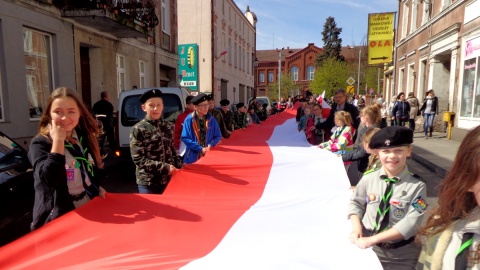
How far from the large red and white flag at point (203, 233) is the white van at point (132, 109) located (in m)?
3.73

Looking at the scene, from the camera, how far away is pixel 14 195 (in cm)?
318

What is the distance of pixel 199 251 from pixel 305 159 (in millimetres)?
2822

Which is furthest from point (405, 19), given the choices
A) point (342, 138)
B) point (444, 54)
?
point (342, 138)

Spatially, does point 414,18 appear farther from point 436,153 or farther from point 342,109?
point 342,109

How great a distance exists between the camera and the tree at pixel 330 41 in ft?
252

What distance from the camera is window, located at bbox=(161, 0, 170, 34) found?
19.7 meters

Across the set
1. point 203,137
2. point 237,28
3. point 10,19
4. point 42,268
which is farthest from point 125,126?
point 237,28

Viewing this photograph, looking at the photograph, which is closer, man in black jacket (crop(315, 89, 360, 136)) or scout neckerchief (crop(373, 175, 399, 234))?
scout neckerchief (crop(373, 175, 399, 234))

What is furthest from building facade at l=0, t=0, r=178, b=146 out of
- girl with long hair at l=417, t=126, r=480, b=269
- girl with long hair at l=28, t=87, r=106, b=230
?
girl with long hair at l=417, t=126, r=480, b=269

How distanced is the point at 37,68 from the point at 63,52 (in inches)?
43.4

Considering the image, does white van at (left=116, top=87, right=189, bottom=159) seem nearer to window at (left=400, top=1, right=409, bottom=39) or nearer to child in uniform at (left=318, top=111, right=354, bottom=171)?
child in uniform at (left=318, top=111, right=354, bottom=171)

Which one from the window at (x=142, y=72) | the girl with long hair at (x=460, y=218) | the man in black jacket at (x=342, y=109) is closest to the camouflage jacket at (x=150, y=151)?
the girl with long hair at (x=460, y=218)

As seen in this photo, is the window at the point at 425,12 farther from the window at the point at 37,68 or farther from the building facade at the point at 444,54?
the window at the point at 37,68

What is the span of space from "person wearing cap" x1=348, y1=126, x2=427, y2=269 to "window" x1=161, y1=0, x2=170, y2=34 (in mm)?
19323
